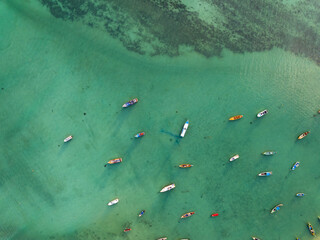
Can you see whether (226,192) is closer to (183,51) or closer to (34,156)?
(183,51)

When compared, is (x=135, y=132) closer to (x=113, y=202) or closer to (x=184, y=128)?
(x=184, y=128)

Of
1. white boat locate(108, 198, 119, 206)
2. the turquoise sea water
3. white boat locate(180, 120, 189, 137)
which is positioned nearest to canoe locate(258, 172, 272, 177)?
the turquoise sea water

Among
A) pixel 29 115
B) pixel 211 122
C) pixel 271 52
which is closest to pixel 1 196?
pixel 29 115

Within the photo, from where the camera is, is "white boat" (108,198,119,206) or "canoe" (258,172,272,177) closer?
"white boat" (108,198,119,206)

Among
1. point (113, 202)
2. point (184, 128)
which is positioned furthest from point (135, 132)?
point (113, 202)

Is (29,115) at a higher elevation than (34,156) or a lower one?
higher

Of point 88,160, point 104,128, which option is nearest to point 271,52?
point 104,128

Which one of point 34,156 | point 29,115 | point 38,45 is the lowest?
point 34,156

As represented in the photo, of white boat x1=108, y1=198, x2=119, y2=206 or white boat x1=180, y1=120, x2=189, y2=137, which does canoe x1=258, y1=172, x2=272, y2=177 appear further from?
white boat x1=108, y1=198, x2=119, y2=206

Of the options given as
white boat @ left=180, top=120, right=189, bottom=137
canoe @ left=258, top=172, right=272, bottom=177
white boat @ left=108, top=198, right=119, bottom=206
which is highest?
white boat @ left=180, top=120, right=189, bottom=137
